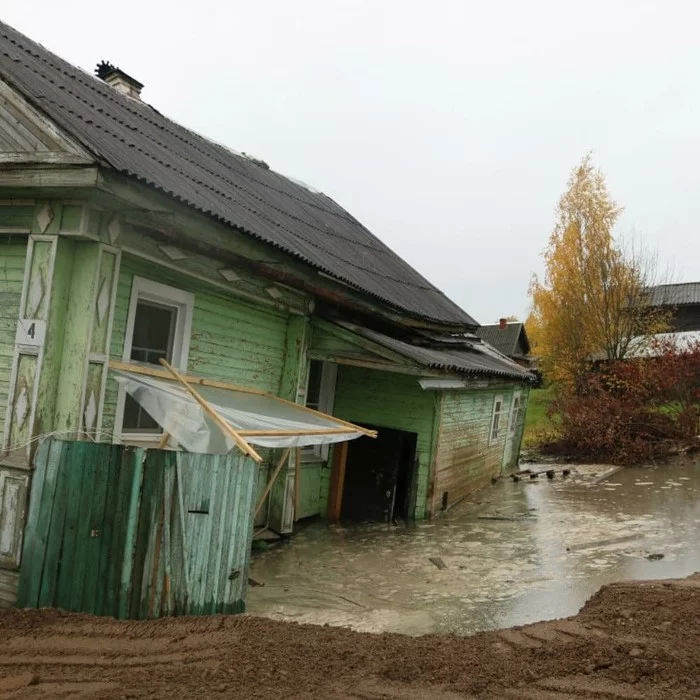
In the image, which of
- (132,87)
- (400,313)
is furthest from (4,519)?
(132,87)

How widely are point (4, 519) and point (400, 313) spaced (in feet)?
23.3

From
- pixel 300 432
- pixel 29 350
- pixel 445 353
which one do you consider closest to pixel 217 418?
pixel 300 432

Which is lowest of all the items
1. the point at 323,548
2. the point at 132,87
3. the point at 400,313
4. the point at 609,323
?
the point at 323,548

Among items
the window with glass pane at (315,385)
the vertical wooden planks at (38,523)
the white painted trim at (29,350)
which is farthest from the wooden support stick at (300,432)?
the window with glass pane at (315,385)

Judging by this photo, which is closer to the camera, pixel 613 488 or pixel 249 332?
pixel 249 332

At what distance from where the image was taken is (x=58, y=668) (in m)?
3.80

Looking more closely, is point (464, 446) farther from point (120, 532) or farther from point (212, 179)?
point (120, 532)

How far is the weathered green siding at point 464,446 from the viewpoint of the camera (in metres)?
10.2

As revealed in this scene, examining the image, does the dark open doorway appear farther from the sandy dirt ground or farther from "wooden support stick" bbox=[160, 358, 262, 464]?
the sandy dirt ground

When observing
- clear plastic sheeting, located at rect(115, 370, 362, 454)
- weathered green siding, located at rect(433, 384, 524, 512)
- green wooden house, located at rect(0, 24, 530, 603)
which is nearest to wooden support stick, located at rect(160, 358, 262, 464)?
clear plastic sheeting, located at rect(115, 370, 362, 454)

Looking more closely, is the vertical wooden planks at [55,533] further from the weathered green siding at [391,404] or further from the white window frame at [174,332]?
the weathered green siding at [391,404]

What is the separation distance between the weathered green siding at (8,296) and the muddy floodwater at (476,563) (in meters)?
2.97

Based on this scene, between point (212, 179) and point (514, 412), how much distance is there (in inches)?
427

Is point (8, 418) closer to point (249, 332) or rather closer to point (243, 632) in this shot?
point (243, 632)
